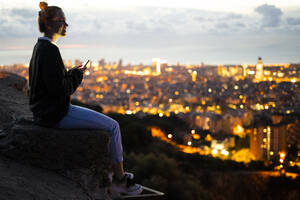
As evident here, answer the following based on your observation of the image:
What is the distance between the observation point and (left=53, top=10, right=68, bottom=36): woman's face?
9.11 feet

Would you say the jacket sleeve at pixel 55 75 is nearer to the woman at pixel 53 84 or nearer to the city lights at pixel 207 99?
the woman at pixel 53 84

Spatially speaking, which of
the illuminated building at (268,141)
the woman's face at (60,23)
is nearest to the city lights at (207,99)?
the illuminated building at (268,141)

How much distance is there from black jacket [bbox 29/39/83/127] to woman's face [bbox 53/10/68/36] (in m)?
0.14

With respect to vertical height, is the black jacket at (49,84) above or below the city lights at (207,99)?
above

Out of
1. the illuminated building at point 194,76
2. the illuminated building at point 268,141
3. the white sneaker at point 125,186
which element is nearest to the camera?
the white sneaker at point 125,186

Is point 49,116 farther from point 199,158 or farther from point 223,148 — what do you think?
point 223,148

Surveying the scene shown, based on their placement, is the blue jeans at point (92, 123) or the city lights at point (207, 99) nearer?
the blue jeans at point (92, 123)

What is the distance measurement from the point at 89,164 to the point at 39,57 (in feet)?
2.56

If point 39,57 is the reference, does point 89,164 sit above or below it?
below

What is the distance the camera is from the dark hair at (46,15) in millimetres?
2760

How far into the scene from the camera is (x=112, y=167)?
3004mm

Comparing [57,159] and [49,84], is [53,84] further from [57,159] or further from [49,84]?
[57,159]

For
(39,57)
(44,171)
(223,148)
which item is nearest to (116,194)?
(44,171)

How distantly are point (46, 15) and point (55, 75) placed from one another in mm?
405
